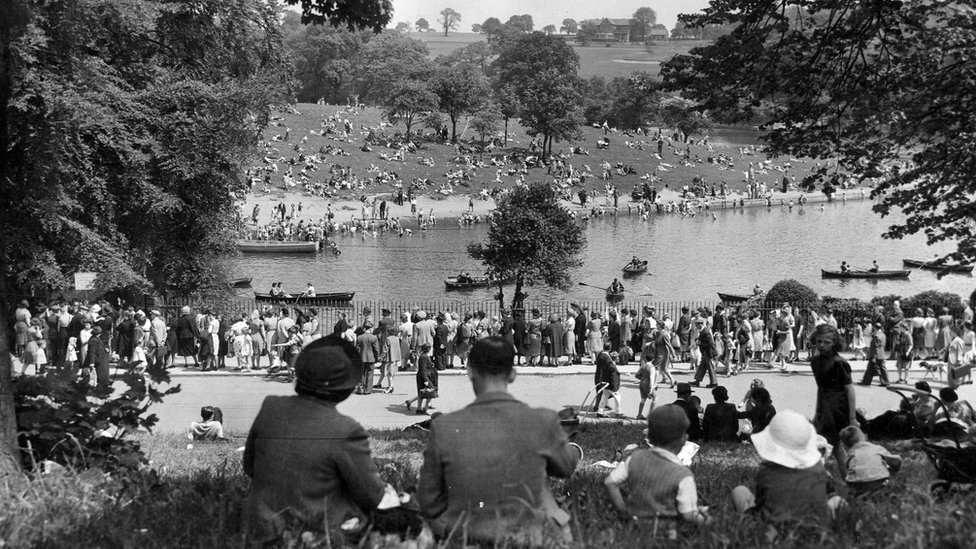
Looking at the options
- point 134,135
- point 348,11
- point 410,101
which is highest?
point 410,101

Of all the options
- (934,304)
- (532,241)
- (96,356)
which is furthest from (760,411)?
(532,241)

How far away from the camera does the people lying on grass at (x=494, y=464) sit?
4328 millimetres

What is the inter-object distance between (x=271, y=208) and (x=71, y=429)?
58.3 m

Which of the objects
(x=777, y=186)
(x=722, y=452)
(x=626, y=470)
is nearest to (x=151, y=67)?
(x=722, y=452)

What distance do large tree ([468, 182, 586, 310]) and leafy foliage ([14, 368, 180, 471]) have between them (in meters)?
25.2

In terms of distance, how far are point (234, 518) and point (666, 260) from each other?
50.9 metres

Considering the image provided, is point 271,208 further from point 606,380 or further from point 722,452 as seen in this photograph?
point 722,452

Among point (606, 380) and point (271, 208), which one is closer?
point (606, 380)

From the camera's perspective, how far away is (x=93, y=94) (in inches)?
891

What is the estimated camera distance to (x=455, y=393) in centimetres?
1944

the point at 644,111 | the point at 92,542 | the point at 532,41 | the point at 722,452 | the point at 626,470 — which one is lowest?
the point at 722,452

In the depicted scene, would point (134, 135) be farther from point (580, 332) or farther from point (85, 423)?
point (85, 423)

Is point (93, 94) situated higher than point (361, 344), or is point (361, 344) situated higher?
point (93, 94)

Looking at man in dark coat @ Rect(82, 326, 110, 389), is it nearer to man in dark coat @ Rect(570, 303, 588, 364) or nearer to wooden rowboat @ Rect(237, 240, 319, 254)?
man in dark coat @ Rect(570, 303, 588, 364)
